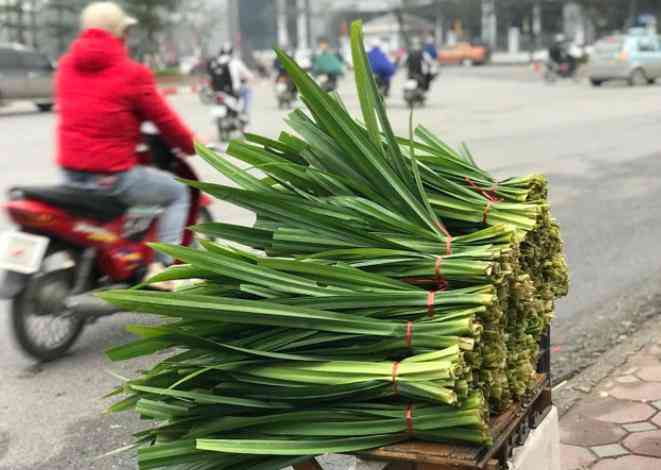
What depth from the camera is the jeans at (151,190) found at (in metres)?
5.05

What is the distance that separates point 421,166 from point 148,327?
0.92 meters

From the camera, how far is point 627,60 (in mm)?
27906

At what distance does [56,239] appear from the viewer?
493 cm

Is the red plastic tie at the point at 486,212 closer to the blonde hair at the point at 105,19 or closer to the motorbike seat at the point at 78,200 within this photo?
the motorbike seat at the point at 78,200

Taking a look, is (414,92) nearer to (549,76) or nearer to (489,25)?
(549,76)

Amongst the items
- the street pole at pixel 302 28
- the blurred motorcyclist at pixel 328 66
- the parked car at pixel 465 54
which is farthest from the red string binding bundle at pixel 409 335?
the street pole at pixel 302 28

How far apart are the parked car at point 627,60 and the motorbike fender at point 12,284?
1008 inches

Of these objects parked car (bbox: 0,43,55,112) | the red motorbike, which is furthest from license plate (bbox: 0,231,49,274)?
parked car (bbox: 0,43,55,112)

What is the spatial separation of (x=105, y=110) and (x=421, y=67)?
18750 mm

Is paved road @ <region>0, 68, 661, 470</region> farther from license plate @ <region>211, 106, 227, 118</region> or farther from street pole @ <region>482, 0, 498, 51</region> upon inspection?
street pole @ <region>482, 0, 498, 51</region>

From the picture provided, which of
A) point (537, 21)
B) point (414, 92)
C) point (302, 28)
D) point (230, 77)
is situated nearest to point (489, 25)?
point (537, 21)

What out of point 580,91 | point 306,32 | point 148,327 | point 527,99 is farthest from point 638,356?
point 306,32

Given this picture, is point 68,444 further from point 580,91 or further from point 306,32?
point 306,32

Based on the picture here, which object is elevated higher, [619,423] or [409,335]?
[409,335]
